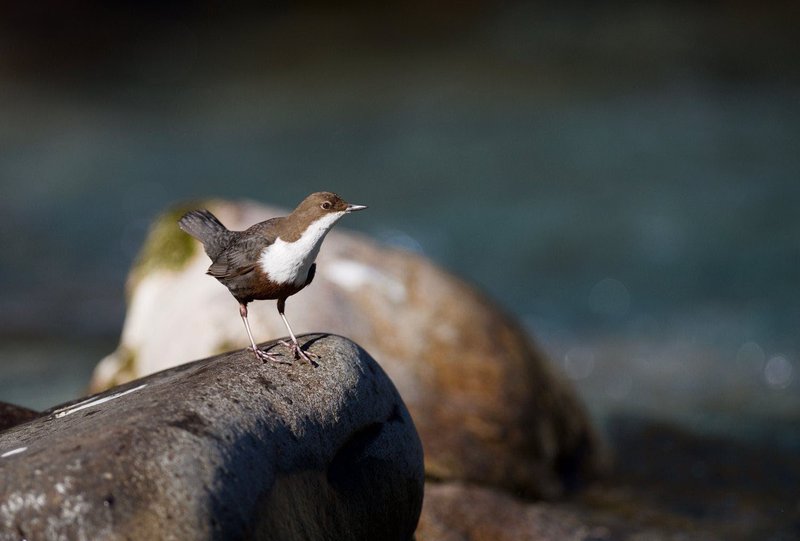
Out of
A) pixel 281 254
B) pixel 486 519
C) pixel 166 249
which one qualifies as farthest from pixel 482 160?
pixel 281 254

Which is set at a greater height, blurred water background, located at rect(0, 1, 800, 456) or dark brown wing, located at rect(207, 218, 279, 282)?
blurred water background, located at rect(0, 1, 800, 456)

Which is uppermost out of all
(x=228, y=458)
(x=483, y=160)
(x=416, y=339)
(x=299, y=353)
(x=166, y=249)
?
(x=483, y=160)

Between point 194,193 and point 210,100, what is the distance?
542cm

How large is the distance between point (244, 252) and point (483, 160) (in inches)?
553

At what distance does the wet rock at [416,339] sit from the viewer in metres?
5.73

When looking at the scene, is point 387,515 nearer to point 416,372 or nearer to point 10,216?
point 416,372

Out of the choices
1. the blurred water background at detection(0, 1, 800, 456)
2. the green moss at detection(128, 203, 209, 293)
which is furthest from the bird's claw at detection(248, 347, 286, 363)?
the blurred water background at detection(0, 1, 800, 456)

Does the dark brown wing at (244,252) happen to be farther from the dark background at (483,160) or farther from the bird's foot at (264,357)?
the dark background at (483,160)

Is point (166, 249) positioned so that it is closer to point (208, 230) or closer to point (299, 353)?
point (208, 230)

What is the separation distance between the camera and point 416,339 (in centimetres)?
601

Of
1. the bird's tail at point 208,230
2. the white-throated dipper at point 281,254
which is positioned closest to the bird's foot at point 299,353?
the white-throated dipper at point 281,254

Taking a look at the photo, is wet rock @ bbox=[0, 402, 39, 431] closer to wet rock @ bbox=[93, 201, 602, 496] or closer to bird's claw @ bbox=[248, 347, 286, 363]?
bird's claw @ bbox=[248, 347, 286, 363]

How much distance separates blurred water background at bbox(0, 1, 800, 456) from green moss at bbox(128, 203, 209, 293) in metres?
2.60

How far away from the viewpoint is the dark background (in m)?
10.9
